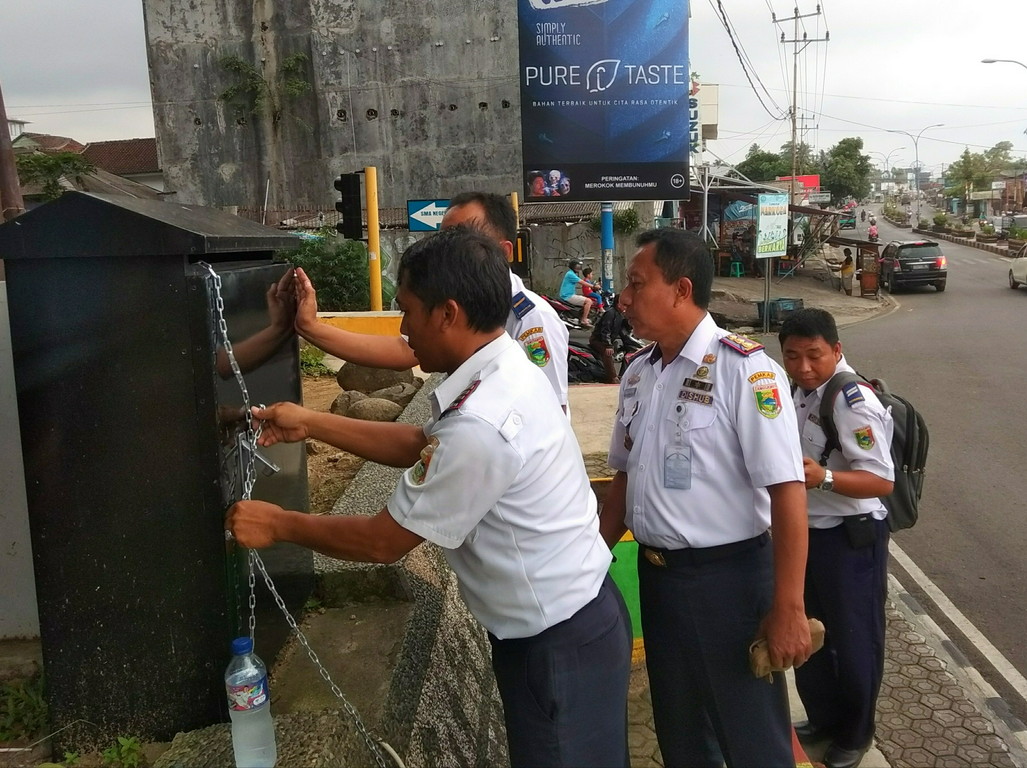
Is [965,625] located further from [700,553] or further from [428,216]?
[428,216]

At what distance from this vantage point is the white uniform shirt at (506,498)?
1.57 metres

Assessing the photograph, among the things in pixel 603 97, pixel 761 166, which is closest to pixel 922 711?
pixel 603 97

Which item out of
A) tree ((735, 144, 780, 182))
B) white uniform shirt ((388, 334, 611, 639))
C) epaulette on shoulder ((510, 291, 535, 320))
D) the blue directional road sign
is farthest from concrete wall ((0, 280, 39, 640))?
tree ((735, 144, 780, 182))

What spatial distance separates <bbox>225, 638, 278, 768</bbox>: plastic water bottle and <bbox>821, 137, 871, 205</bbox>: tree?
46.7 meters

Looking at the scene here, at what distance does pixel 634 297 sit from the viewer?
2289mm

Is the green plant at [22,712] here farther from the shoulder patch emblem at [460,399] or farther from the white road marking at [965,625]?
the white road marking at [965,625]

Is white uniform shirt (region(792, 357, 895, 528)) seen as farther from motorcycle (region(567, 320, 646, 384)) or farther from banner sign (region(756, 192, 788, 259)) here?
banner sign (region(756, 192, 788, 259))

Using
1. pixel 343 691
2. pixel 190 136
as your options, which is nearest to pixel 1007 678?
pixel 343 691

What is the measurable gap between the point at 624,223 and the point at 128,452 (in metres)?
21.0

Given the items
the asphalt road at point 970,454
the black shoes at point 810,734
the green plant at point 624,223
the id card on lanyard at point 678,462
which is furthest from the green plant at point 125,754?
the green plant at point 624,223

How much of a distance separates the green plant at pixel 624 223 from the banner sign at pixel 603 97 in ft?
11.4

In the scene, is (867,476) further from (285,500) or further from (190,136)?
(190,136)

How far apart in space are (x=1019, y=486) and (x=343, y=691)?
620 centimetres

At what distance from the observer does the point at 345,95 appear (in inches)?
945
